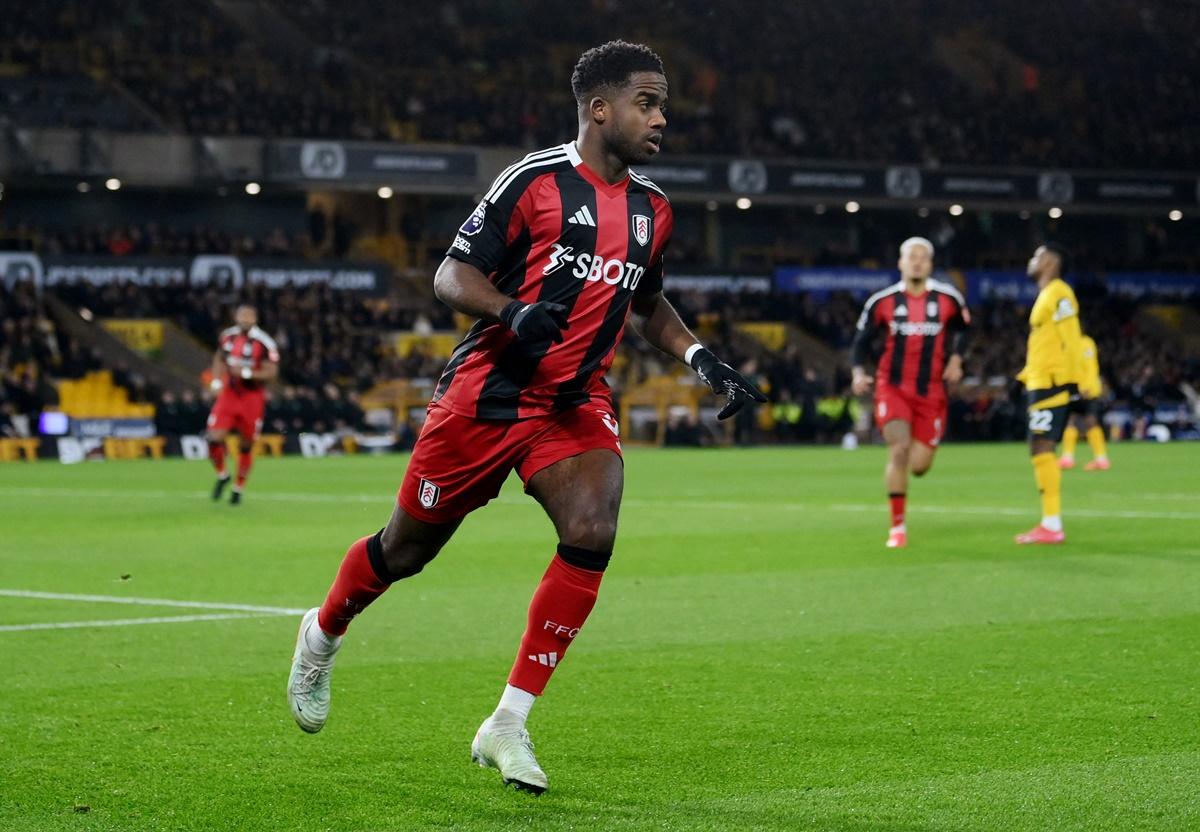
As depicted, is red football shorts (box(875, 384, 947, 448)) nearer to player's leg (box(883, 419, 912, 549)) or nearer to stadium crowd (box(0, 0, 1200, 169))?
player's leg (box(883, 419, 912, 549))

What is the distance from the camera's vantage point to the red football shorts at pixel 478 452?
5.77m

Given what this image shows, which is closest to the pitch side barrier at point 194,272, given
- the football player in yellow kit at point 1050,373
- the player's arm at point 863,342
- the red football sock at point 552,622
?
the player's arm at point 863,342

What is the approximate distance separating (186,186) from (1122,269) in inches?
1135

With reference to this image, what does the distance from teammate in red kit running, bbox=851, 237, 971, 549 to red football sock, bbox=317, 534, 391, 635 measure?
7.78 metres

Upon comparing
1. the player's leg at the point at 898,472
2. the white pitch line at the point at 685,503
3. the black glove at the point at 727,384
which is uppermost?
the black glove at the point at 727,384

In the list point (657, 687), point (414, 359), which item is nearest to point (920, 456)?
point (657, 687)

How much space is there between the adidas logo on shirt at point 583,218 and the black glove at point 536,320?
50 cm

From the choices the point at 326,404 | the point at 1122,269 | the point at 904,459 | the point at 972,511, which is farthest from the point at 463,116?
the point at 904,459

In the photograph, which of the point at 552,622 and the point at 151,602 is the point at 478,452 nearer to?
the point at 552,622

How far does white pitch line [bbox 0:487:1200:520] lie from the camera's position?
16.5m

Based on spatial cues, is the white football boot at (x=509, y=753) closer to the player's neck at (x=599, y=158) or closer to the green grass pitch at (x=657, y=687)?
the green grass pitch at (x=657, y=687)

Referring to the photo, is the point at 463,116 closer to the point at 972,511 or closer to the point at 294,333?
the point at 294,333

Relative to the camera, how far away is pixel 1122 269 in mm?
55062

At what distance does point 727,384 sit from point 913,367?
8.17 m
